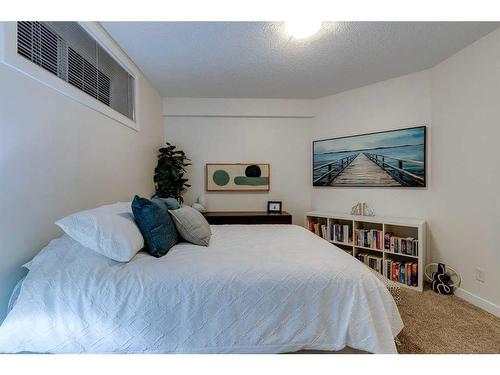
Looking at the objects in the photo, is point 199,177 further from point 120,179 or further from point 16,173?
point 16,173

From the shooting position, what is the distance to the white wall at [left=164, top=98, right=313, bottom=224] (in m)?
3.68

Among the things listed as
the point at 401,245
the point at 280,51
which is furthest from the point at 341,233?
the point at 280,51

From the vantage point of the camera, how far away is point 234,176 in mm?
3723

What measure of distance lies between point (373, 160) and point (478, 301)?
1801mm

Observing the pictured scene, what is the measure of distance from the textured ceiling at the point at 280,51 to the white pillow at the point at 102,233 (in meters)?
1.69

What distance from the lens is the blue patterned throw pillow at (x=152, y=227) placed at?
1.48m

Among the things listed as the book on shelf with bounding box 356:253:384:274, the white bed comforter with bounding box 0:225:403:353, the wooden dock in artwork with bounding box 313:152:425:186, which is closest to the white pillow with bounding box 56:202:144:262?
the white bed comforter with bounding box 0:225:403:353

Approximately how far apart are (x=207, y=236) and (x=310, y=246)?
79cm

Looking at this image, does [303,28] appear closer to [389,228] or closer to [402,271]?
[389,228]

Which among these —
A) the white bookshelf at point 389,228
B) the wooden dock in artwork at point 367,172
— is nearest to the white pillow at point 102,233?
the white bookshelf at point 389,228

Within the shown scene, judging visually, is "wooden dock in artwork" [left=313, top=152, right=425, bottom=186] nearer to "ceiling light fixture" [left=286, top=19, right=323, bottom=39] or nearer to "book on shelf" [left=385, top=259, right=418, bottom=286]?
"book on shelf" [left=385, top=259, right=418, bottom=286]

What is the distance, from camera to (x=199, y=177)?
12.3ft

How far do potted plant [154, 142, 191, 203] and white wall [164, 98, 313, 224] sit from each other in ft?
1.01
